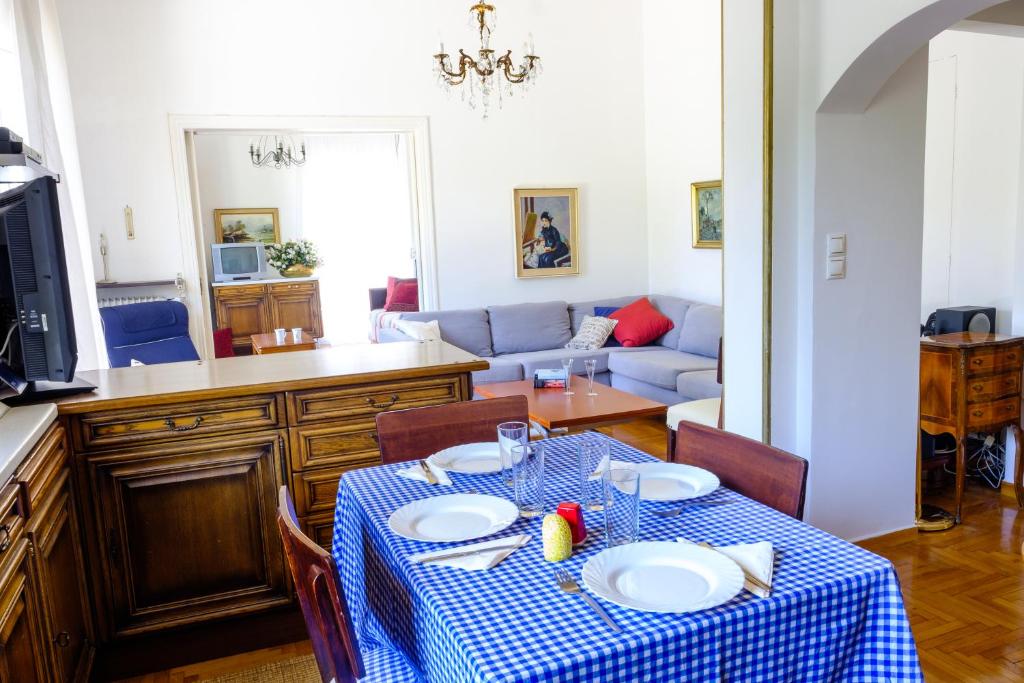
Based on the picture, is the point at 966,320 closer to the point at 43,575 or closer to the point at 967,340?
the point at 967,340

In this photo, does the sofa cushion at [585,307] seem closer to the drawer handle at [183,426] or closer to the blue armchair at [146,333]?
the blue armchair at [146,333]

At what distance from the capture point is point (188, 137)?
5781mm

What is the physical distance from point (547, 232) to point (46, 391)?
15.8 ft

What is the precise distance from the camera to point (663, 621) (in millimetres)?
1137

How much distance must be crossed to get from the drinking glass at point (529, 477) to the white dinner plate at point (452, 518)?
0.03 meters

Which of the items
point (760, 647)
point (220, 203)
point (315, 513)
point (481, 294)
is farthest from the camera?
point (220, 203)

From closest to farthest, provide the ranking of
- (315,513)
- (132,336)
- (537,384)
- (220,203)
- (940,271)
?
(315,513) → (940,271) → (132,336) → (537,384) → (220,203)

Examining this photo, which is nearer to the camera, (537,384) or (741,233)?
(741,233)

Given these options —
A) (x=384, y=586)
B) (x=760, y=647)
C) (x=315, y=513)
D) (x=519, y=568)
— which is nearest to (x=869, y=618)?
(x=760, y=647)

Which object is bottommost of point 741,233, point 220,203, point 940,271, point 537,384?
point 537,384

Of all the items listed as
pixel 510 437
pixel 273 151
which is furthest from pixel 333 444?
pixel 273 151

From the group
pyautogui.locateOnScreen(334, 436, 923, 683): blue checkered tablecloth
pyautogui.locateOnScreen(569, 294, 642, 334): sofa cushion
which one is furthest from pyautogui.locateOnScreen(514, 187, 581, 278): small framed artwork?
pyautogui.locateOnScreen(334, 436, 923, 683): blue checkered tablecloth

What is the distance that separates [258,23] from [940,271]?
4.86 m

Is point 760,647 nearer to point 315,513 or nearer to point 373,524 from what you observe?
point 373,524
